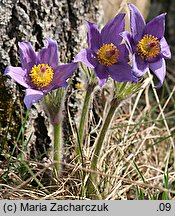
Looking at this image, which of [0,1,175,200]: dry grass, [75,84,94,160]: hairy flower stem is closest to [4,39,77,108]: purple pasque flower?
[75,84,94,160]: hairy flower stem

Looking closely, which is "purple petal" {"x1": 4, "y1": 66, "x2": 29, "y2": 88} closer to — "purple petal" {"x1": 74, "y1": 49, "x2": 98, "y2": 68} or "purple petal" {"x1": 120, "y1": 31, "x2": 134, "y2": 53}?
"purple petal" {"x1": 74, "y1": 49, "x2": 98, "y2": 68}

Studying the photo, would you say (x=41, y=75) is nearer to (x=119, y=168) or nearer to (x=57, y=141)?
(x=57, y=141)

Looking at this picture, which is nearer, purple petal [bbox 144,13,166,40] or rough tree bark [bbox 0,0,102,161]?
purple petal [bbox 144,13,166,40]

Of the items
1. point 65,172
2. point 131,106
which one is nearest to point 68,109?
point 65,172

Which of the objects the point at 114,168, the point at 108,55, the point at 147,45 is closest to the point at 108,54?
the point at 108,55

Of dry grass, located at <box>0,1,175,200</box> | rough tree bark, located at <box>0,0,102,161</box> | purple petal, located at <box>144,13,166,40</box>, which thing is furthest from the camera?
rough tree bark, located at <box>0,0,102,161</box>

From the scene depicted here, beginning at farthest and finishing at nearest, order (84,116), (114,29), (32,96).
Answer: (84,116)
(114,29)
(32,96)
